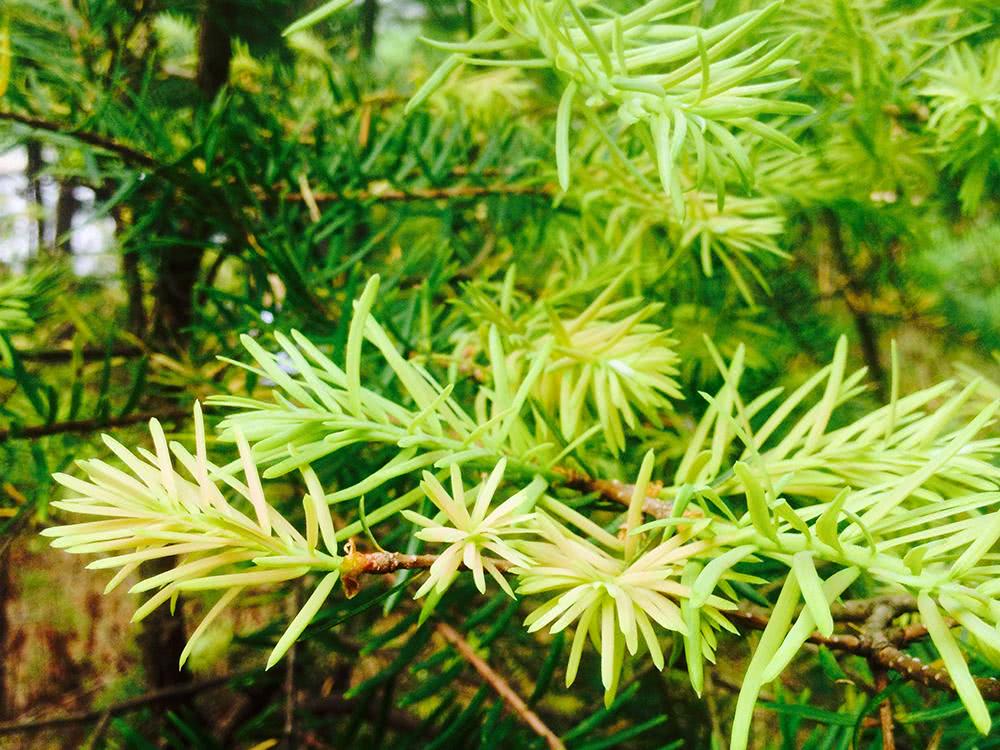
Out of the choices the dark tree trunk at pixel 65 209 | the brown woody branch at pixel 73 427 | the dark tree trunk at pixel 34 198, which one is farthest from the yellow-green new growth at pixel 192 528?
the dark tree trunk at pixel 65 209

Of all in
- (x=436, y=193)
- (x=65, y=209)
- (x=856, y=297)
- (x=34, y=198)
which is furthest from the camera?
(x=65, y=209)

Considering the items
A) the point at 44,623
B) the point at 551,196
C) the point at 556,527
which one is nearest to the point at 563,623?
the point at 556,527

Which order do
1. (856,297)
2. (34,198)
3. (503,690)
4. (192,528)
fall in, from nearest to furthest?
(192,528)
(503,690)
(856,297)
(34,198)

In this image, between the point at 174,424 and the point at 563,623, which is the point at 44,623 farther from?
the point at 563,623

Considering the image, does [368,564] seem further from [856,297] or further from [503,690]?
[856,297]

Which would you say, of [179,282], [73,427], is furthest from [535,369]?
[179,282]

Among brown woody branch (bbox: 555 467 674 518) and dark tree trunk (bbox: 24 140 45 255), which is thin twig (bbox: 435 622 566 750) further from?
dark tree trunk (bbox: 24 140 45 255)
